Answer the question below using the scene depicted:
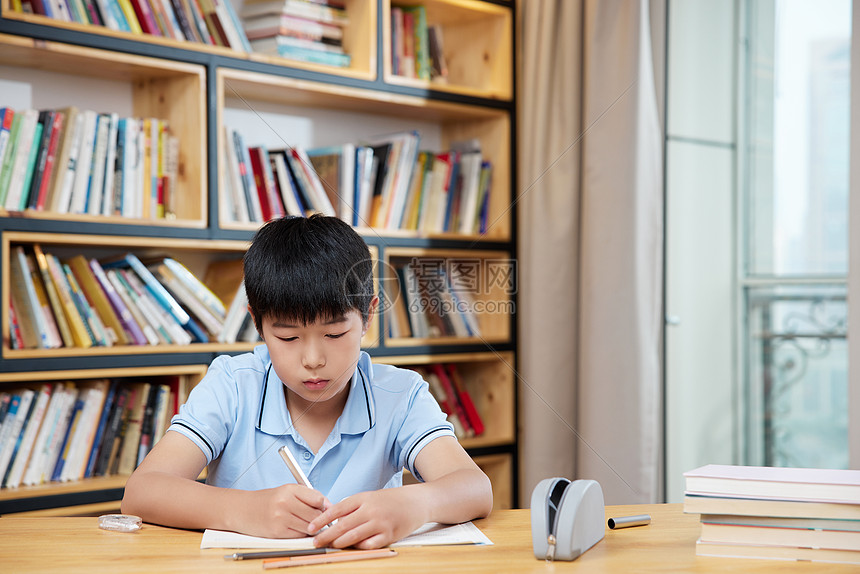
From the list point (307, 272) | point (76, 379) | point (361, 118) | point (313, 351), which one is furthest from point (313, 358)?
point (361, 118)

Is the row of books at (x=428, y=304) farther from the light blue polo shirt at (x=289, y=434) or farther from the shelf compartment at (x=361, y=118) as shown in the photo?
the light blue polo shirt at (x=289, y=434)

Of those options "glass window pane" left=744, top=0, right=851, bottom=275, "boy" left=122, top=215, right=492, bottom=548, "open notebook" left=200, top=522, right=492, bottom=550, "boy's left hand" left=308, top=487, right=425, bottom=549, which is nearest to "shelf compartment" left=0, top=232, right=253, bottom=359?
"boy" left=122, top=215, right=492, bottom=548

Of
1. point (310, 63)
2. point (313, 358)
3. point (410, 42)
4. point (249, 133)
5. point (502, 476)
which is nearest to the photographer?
point (313, 358)

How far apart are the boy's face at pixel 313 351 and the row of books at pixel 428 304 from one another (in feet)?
3.92

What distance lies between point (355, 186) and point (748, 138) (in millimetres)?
1177

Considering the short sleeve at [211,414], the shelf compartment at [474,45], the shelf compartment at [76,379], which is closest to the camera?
the short sleeve at [211,414]

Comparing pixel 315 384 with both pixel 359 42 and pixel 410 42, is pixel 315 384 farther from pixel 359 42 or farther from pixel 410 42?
pixel 410 42

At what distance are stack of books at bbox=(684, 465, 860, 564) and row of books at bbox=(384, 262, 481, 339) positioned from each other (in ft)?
5.09

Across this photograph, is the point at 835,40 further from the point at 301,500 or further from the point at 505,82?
the point at 301,500

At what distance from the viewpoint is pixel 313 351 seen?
45.7 inches

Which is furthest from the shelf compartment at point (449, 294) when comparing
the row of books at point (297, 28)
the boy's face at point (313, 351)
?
the boy's face at point (313, 351)

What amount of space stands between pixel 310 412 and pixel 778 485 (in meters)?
0.71

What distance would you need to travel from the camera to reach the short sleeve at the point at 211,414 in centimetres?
120

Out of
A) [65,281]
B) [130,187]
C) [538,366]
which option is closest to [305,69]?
[130,187]
